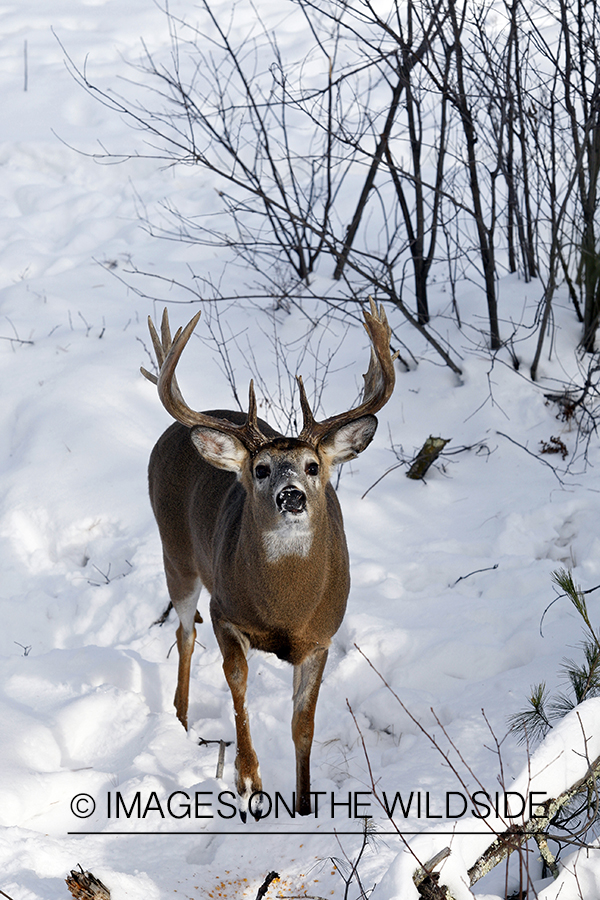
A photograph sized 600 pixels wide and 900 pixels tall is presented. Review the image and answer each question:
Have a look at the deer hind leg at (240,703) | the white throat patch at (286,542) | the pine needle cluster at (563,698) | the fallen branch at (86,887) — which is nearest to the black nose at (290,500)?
the white throat patch at (286,542)

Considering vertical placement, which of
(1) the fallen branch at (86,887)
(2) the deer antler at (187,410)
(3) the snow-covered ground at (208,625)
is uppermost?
(2) the deer antler at (187,410)

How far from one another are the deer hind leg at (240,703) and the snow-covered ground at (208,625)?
0.51ft

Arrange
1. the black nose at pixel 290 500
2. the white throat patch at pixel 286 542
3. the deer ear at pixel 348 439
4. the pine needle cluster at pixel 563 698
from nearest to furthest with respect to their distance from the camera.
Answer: the pine needle cluster at pixel 563 698
the black nose at pixel 290 500
the white throat patch at pixel 286 542
the deer ear at pixel 348 439

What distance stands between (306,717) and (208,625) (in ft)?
5.57

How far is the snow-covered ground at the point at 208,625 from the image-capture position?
3078 millimetres

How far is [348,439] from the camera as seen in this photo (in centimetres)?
359

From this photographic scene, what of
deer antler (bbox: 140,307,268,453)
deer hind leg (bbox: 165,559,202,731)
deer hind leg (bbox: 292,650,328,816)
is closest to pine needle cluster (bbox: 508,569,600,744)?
deer hind leg (bbox: 292,650,328,816)

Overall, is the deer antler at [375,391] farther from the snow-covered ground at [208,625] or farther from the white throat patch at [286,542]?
the snow-covered ground at [208,625]

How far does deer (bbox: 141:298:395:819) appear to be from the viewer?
3414mm

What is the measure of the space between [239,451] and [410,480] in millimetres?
3137

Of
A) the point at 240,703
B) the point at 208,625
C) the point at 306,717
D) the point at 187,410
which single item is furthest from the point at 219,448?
the point at 208,625

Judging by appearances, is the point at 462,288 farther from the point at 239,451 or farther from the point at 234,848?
the point at 234,848

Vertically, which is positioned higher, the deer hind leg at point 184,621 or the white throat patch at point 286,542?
the white throat patch at point 286,542

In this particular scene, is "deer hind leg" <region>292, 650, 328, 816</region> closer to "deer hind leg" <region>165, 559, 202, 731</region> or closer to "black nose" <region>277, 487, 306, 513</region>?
"black nose" <region>277, 487, 306, 513</region>
